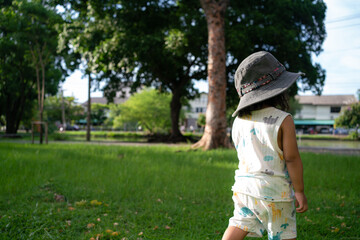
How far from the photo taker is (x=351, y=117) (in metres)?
31.5

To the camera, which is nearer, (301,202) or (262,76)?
(301,202)

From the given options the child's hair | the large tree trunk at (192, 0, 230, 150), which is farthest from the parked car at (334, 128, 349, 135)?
the child's hair

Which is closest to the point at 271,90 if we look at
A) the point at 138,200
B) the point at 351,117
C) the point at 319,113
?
the point at 138,200

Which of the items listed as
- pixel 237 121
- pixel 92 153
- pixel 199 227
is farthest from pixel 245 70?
pixel 92 153

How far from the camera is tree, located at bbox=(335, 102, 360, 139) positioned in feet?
102

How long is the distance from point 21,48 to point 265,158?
12858 millimetres

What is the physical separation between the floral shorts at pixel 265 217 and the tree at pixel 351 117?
1329 inches

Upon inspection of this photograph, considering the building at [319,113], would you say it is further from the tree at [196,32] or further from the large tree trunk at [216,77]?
the large tree trunk at [216,77]

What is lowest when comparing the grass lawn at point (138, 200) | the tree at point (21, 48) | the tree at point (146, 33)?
the grass lawn at point (138, 200)

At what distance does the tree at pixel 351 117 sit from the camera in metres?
31.0

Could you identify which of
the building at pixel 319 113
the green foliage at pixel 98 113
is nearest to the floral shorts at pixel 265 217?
the building at pixel 319 113

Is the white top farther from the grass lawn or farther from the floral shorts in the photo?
the grass lawn

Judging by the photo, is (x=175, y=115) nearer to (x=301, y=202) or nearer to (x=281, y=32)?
(x=281, y=32)

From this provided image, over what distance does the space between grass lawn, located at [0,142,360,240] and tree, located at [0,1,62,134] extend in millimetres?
2867
